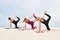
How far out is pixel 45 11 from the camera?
8.00 meters

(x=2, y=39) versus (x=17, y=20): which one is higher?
(x=17, y=20)

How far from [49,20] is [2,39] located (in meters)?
2.67

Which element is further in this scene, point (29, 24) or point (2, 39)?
point (29, 24)

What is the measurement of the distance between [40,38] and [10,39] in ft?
3.12

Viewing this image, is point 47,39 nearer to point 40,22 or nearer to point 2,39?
point 2,39

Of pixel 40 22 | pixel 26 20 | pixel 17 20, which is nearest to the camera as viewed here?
pixel 40 22

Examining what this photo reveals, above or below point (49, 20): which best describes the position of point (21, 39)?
below

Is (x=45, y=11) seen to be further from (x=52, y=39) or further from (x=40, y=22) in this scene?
(x=52, y=39)

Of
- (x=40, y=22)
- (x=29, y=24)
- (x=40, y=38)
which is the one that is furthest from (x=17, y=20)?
(x=40, y=38)

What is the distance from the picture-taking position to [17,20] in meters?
9.57

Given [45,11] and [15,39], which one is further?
[45,11]

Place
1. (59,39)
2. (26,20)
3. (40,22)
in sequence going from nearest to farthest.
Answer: (59,39), (40,22), (26,20)

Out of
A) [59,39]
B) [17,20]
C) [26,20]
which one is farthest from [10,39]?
[17,20]

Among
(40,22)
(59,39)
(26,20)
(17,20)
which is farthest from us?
(17,20)
